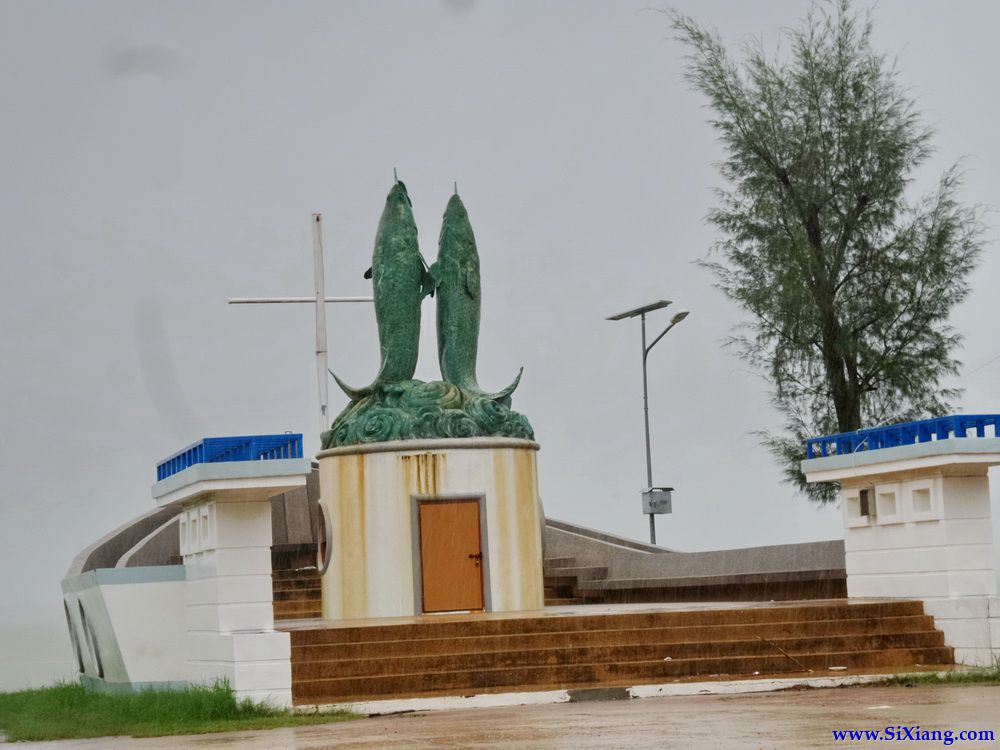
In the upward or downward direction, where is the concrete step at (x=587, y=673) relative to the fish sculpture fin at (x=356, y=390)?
downward

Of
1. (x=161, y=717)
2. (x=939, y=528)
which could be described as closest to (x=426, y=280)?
(x=939, y=528)

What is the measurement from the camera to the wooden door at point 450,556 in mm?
19906

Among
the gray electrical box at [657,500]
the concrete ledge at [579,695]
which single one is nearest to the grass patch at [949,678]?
the concrete ledge at [579,695]

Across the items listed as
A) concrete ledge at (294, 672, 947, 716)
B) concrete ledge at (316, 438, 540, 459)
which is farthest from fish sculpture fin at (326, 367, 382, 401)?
concrete ledge at (294, 672, 947, 716)

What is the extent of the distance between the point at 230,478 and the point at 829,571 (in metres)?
8.58

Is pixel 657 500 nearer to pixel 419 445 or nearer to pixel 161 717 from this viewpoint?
pixel 419 445

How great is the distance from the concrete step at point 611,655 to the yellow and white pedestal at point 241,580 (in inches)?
19.0

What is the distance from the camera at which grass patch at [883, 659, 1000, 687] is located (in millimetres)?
15055

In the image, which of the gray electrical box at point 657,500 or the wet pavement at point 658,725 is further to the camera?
the gray electrical box at point 657,500

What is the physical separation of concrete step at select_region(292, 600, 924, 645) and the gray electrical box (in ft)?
34.3

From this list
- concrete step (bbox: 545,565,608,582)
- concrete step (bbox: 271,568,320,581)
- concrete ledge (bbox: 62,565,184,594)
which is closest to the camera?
concrete ledge (bbox: 62,565,184,594)

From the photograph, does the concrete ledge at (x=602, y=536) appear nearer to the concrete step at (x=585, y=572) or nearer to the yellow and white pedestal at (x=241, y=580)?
the concrete step at (x=585, y=572)

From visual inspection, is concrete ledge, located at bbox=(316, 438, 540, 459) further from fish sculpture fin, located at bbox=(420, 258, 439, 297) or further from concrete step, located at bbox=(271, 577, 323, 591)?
concrete step, located at bbox=(271, 577, 323, 591)

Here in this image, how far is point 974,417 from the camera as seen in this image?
16484 mm
